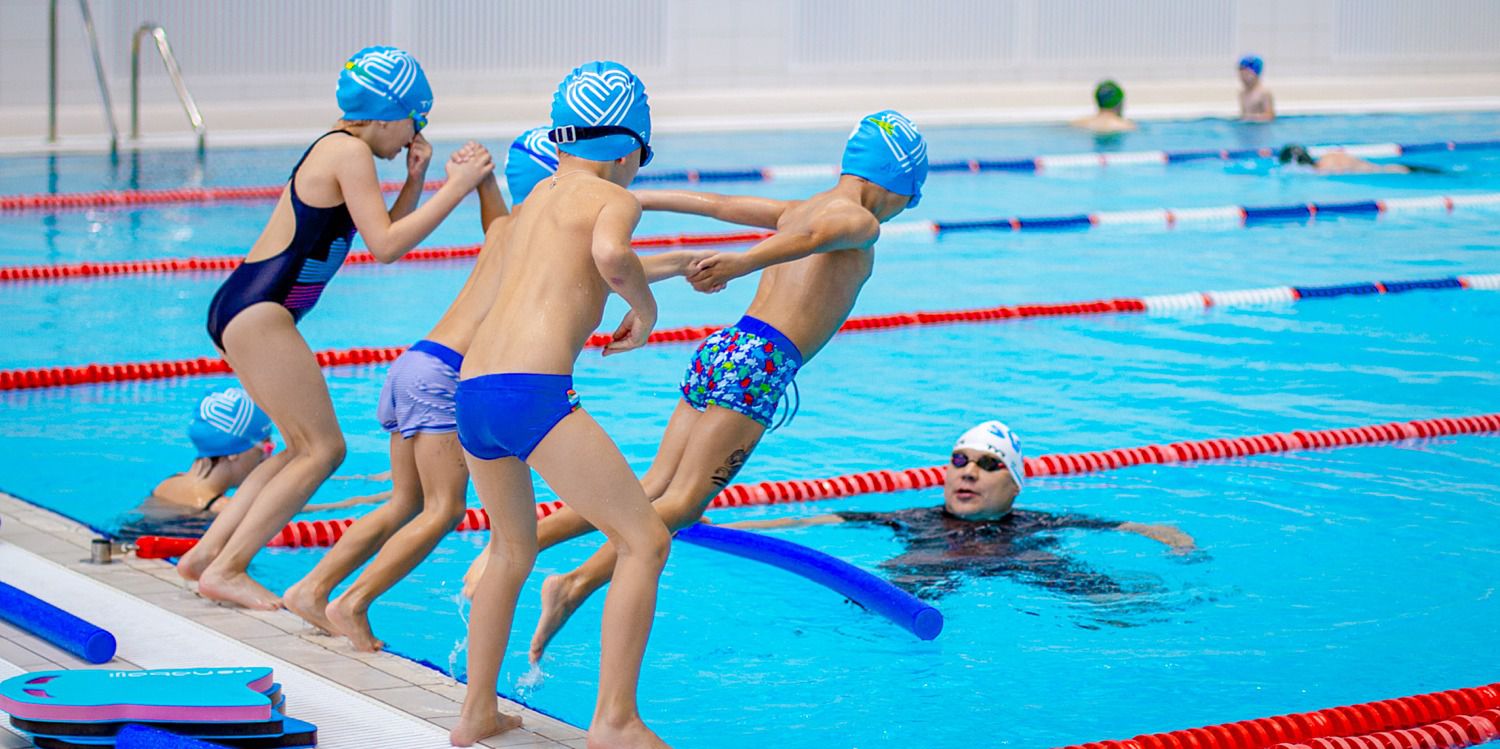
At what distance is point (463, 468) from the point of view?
4.46 meters

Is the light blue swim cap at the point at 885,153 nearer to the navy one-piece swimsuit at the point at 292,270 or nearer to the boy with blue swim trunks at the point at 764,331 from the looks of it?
the boy with blue swim trunks at the point at 764,331

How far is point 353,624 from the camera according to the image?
4.42 metres

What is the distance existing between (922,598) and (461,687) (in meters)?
1.69

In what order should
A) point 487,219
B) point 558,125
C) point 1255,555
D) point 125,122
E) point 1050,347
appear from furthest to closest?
point 125,122 → point 1050,347 → point 1255,555 → point 487,219 → point 558,125

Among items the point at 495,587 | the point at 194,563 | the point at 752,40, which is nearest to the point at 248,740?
the point at 495,587

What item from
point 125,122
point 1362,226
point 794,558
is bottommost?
point 794,558

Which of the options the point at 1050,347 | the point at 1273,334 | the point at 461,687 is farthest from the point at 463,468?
the point at 1273,334

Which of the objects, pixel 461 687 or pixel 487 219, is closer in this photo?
pixel 461 687

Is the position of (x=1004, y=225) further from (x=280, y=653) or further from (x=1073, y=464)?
(x=280, y=653)

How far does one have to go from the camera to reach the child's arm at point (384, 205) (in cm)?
451

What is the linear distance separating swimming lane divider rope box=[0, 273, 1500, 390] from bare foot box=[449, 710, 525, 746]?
4.72 m

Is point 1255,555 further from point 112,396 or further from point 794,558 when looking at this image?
point 112,396

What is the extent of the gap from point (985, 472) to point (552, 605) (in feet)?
6.17

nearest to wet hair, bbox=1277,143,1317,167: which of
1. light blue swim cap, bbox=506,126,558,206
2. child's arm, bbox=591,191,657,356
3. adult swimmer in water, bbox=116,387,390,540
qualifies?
adult swimmer in water, bbox=116,387,390,540
